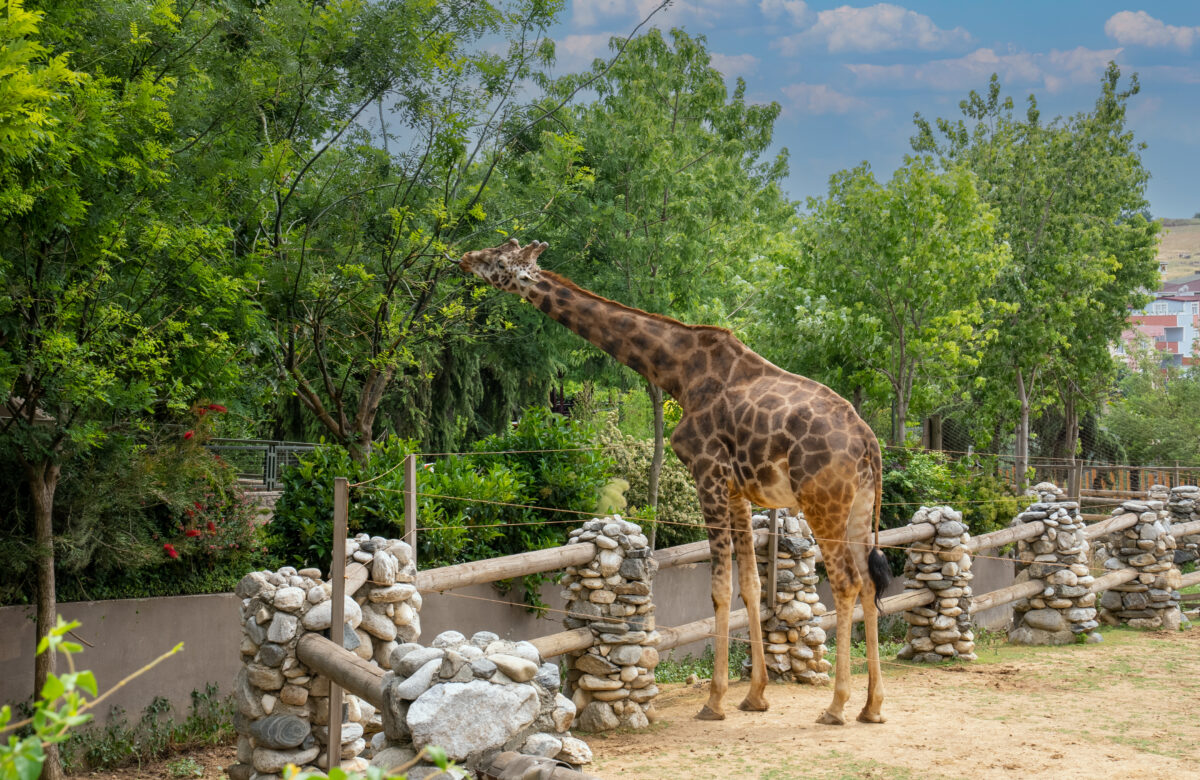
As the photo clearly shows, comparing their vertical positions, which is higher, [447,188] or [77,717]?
[447,188]

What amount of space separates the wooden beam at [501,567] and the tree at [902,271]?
8.36m

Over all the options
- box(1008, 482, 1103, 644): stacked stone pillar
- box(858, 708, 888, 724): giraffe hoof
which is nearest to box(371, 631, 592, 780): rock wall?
box(858, 708, 888, 724): giraffe hoof

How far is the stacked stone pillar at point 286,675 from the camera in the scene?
5.73 m

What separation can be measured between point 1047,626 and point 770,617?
4.24 m

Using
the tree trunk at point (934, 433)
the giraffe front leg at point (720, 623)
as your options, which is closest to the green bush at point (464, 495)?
the giraffe front leg at point (720, 623)

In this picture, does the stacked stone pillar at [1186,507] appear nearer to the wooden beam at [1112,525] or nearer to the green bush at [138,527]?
the wooden beam at [1112,525]

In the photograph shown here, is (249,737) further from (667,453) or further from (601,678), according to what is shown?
(667,453)

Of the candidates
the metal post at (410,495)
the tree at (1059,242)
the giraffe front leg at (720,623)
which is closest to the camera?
the metal post at (410,495)

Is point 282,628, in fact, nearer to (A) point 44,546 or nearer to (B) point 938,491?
(A) point 44,546

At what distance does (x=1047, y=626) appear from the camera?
1178cm

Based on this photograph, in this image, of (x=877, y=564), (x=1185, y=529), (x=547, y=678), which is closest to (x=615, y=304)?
(x=877, y=564)

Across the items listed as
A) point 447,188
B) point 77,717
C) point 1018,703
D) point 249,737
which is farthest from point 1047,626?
point 77,717

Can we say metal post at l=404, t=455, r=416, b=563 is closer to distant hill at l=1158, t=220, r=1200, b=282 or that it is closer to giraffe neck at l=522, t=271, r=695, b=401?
giraffe neck at l=522, t=271, r=695, b=401

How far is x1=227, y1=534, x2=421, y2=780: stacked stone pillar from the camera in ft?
18.8
